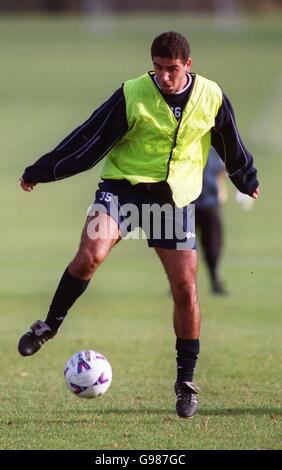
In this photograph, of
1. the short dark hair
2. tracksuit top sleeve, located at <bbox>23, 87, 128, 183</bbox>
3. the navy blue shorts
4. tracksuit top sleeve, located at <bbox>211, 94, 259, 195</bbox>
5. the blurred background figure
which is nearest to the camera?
the short dark hair

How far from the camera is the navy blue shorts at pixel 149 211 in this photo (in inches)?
298

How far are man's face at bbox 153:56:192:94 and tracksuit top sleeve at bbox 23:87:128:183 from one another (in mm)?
293

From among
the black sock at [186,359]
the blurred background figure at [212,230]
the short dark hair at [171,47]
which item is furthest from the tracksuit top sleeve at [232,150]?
the blurred background figure at [212,230]

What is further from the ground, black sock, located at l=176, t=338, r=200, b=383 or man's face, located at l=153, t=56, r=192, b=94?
man's face, located at l=153, t=56, r=192, b=94

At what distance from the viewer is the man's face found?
729 centimetres

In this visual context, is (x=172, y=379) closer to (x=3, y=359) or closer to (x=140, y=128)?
(x=3, y=359)

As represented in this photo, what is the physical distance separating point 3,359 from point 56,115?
28518 mm

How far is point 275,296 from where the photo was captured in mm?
14742

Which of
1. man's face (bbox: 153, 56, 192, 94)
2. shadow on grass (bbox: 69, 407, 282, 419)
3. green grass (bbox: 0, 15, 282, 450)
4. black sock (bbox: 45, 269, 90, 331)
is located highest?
man's face (bbox: 153, 56, 192, 94)

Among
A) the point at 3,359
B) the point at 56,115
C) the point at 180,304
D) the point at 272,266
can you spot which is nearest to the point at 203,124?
the point at 180,304

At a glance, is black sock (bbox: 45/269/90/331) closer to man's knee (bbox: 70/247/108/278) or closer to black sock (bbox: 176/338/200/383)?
man's knee (bbox: 70/247/108/278)

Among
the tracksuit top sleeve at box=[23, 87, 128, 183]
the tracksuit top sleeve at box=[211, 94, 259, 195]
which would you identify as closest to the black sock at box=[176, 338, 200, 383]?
the tracksuit top sleeve at box=[211, 94, 259, 195]

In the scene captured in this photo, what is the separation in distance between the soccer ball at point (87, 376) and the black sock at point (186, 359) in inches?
20.1

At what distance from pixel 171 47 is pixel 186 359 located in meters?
2.13
